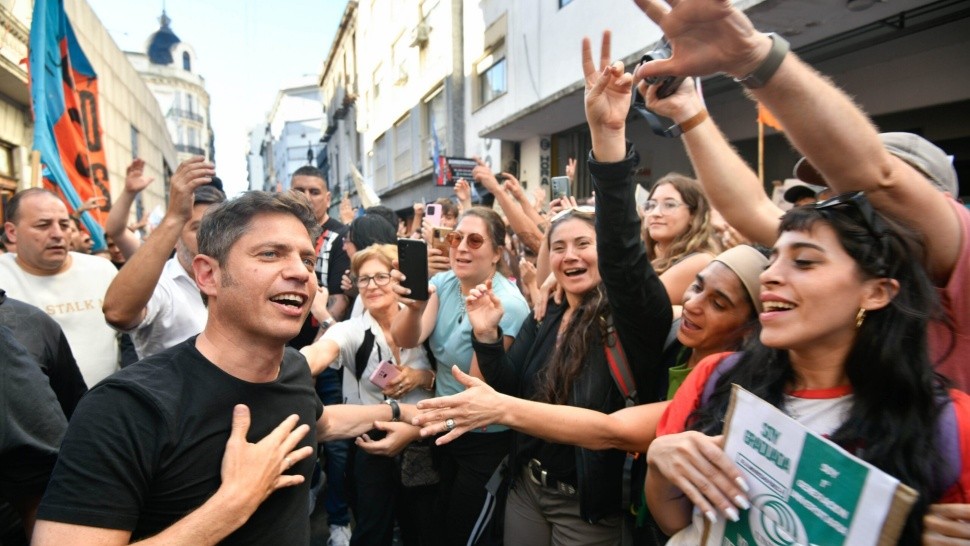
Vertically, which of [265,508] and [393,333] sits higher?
[393,333]

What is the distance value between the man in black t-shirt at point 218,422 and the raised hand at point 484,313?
759 millimetres

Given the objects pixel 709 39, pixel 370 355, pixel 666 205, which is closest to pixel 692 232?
pixel 666 205

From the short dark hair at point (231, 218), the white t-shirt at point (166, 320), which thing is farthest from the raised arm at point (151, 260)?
the short dark hair at point (231, 218)

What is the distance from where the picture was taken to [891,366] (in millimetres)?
1253

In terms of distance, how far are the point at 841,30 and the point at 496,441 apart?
19.8 ft

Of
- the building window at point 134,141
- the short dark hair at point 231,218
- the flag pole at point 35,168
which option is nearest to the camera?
the short dark hair at point 231,218

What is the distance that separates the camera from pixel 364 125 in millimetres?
27703

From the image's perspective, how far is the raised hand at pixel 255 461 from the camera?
1380 millimetres

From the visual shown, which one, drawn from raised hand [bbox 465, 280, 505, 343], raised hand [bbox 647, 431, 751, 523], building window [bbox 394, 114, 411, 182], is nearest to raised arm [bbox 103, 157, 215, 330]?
raised hand [bbox 465, 280, 505, 343]

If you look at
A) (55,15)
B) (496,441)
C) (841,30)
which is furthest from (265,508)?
(841,30)

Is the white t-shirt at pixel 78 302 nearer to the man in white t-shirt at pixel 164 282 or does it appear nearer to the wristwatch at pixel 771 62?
the man in white t-shirt at pixel 164 282

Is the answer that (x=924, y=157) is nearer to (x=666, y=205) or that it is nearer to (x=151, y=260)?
(x=666, y=205)

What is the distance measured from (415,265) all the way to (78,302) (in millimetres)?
2206

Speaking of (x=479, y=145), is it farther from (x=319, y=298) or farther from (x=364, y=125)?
(x=364, y=125)
